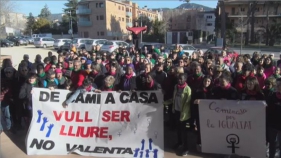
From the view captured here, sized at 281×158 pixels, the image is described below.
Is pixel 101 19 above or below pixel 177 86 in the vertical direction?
above

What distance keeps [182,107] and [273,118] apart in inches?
62.0

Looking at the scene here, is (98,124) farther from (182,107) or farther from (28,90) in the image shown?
(28,90)

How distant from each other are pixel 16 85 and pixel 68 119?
1971 mm

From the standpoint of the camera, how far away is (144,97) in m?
5.50

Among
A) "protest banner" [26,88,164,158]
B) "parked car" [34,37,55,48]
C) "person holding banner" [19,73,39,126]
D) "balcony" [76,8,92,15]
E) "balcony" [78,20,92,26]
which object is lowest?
"protest banner" [26,88,164,158]

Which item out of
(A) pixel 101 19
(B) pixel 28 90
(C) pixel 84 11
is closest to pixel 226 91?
(B) pixel 28 90

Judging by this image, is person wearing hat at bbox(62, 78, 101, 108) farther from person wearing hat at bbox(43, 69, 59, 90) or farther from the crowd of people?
person wearing hat at bbox(43, 69, 59, 90)

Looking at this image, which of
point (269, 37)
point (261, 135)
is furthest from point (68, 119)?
point (269, 37)

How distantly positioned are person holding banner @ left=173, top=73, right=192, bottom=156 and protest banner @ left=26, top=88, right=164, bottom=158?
33 centimetres

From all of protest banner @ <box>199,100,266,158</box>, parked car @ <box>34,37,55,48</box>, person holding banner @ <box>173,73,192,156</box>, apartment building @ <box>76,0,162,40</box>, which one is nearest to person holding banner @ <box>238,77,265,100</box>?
protest banner @ <box>199,100,266,158</box>

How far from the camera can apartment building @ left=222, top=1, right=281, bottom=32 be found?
51697 mm

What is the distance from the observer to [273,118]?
462 cm

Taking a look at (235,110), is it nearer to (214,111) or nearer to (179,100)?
(214,111)

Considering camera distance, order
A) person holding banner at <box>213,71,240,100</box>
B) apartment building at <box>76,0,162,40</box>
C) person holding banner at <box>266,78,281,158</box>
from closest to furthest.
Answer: person holding banner at <box>266,78,281,158</box>, person holding banner at <box>213,71,240,100</box>, apartment building at <box>76,0,162,40</box>
